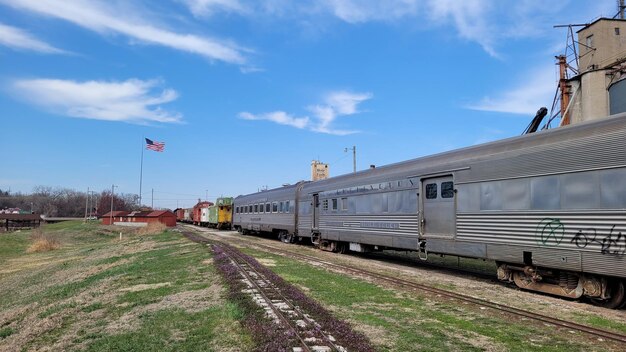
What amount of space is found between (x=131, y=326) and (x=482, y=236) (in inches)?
345

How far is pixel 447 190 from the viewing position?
44.0 feet

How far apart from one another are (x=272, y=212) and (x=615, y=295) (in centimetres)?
2525

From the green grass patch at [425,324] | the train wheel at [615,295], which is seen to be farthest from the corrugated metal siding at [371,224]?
the train wheel at [615,295]

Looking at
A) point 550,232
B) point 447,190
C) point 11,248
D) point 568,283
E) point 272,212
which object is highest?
point 447,190

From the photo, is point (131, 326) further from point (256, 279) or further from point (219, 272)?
point (219, 272)

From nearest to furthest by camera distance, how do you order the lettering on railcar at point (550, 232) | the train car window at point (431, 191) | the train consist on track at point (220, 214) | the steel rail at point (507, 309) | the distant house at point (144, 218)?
1. the steel rail at point (507, 309)
2. the lettering on railcar at point (550, 232)
3. the train car window at point (431, 191)
4. the train consist on track at point (220, 214)
5. the distant house at point (144, 218)

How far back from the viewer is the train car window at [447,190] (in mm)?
13219

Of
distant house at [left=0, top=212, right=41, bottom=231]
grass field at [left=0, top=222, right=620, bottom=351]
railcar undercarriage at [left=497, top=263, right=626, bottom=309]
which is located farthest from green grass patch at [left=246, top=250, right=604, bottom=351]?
distant house at [left=0, top=212, right=41, bottom=231]

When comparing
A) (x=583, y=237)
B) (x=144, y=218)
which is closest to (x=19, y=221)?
(x=144, y=218)

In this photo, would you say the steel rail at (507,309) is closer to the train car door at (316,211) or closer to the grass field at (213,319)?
the grass field at (213,319)

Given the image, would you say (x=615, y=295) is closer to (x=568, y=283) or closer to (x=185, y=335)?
(x=568, y=283)

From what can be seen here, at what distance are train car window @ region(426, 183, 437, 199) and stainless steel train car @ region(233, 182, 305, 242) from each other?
546 inches

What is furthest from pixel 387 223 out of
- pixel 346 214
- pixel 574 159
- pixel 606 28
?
pixel 606 28

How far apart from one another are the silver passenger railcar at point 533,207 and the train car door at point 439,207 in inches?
1.2
